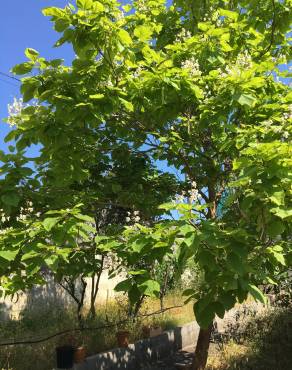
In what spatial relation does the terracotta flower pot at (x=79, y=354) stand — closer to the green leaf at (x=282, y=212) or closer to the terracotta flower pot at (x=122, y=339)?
the terracotta flower pot at (x=122, y=339)

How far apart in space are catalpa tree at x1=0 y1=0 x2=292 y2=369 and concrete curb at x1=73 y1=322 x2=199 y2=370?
1.88 metres

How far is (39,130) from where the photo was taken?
486cm

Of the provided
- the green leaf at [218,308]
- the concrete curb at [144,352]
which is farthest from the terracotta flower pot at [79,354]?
the green leaf at [218,308]

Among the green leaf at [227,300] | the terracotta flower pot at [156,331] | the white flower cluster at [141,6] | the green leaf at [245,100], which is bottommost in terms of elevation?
the terracotta flower pot at [156,331]

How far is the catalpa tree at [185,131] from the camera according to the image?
3.53m

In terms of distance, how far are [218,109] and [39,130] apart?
190cm

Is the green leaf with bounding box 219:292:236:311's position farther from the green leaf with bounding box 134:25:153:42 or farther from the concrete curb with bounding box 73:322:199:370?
the concrete curb with bounding box 73:322:199:370

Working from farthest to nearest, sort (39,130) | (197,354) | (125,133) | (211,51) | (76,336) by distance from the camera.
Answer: (76,336), (197,354), (125,133), (211,51), (39,130)

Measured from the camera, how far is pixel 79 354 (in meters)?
7.37

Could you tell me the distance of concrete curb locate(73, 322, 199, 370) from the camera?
7.78 m

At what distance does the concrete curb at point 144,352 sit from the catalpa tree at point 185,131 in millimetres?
1879

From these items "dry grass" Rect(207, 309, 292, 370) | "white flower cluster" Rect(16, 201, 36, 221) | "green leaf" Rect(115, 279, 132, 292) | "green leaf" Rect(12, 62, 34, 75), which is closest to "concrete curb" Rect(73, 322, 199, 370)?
"dry grass" Rect(207, 309, 292, 370)

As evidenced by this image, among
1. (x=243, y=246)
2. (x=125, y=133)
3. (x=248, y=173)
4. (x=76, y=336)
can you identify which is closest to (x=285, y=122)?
(x=248, y=173)

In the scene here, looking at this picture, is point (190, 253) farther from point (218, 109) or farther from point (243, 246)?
point (218, 109)
